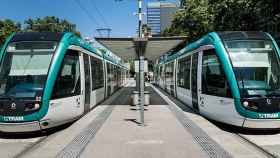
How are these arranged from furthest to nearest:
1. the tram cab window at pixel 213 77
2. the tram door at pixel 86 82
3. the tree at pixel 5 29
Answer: the tree at pixel 5 29 < the tram door at pixel 86 82 < the tram cab window at pixel 213 77

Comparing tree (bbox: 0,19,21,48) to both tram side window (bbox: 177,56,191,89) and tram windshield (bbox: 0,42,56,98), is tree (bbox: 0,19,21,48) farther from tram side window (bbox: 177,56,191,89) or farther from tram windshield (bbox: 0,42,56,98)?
tram windshield (bbox: 0,42,56,98)

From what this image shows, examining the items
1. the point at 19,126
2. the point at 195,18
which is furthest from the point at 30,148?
the point at 195,18

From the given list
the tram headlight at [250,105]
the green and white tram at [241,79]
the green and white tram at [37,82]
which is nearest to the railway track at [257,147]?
the green and white tram at [241,79]

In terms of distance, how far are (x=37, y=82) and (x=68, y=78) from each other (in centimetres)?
126

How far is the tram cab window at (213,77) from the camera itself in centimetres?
1034

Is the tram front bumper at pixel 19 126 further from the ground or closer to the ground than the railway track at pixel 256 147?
further from the ground

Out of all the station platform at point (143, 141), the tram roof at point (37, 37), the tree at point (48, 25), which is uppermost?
the tree at point (48, 25)

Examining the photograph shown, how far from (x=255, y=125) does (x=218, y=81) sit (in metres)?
1.73

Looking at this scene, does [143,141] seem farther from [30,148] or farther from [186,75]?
[186,75]

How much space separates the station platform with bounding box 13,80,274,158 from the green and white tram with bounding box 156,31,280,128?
638mm

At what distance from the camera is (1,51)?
10242 millimetres

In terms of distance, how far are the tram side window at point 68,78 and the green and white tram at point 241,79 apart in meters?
4.02

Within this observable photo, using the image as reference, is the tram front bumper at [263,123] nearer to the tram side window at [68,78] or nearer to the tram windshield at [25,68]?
A: the tram side window at [68,78]

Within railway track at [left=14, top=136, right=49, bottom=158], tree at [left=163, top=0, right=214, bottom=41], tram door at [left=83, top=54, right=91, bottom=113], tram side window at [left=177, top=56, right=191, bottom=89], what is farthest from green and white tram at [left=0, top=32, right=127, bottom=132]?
tree at [left=163, top=0, right=214, bottom=41]
